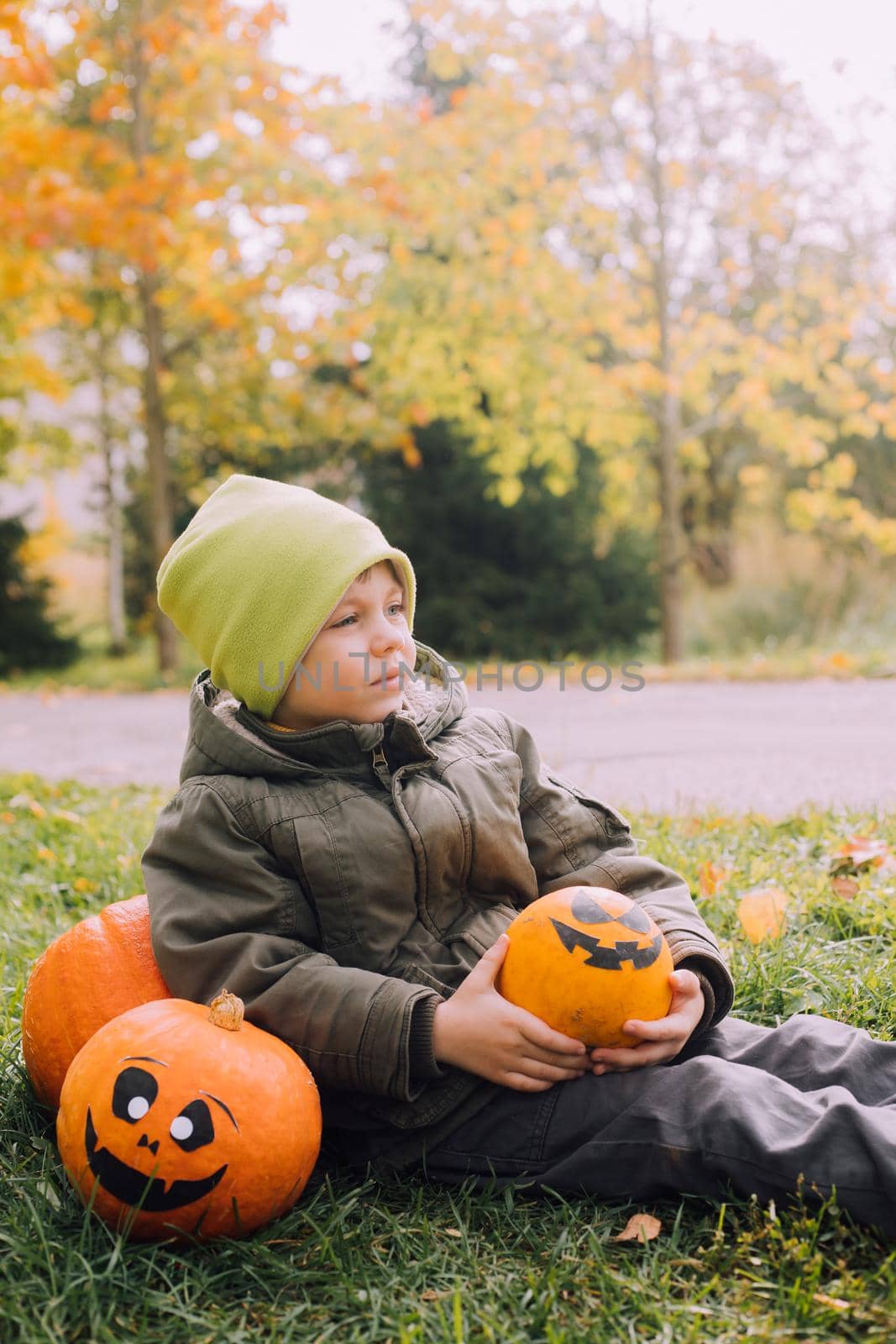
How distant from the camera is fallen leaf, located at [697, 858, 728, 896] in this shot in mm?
3033

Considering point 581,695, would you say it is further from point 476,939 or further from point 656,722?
point 476,939

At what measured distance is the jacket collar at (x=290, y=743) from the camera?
216 centimetres

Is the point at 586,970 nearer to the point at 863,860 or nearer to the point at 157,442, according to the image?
the point at 863,860

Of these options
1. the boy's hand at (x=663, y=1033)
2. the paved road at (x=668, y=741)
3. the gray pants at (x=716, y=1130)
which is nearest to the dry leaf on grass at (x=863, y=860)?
the paved road at (x=668, y=741)

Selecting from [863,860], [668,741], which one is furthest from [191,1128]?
[668,741]

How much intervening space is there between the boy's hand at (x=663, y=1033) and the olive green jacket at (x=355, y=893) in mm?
102

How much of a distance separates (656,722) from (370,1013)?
4828 millimetres

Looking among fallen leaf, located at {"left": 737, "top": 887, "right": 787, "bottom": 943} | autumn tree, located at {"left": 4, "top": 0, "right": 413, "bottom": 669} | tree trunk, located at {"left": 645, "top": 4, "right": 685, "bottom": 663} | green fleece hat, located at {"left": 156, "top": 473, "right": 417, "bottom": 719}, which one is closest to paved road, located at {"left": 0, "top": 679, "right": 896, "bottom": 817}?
fallen leaf, located at {"left": 737, "top": 887, "right": 787, "bottom": 943}

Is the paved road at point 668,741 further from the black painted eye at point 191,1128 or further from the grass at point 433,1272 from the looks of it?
the black painted eye at point 191,1128

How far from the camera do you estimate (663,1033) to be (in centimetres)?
199

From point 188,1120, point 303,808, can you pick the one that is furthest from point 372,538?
point 188,1120

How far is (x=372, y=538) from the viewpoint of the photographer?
7.42 ft

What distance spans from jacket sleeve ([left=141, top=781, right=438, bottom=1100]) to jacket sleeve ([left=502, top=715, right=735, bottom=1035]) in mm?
523

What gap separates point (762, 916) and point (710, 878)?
10.9 inches
